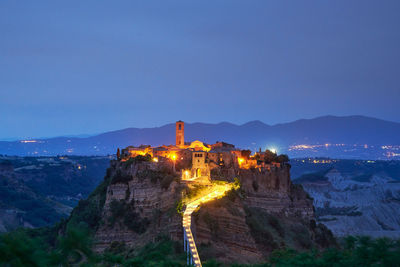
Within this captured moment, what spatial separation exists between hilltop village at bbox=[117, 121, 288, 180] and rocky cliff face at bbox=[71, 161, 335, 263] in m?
1.33

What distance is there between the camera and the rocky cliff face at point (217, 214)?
37469 millimetres

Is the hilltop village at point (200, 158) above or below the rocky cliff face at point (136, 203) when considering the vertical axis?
above

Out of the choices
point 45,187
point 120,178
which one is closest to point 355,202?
point 45,187

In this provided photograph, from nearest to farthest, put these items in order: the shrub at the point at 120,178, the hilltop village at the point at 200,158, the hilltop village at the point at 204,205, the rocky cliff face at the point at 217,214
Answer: the hilltop village at the point at 204,205 < the rocky cliff face at the point at 217,214 < the shrub at the point at 120,178 < the hilltop village at the point at 200,158

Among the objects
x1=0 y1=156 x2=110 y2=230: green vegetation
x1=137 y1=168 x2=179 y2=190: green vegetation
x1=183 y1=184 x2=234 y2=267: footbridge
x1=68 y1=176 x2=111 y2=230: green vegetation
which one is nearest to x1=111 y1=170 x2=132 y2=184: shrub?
x1=137 y1=168 x2=179 y2=190: green vegetation

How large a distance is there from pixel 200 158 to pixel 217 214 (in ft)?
43.2

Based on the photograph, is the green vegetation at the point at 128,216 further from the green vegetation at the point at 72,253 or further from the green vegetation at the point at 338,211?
the green vegetation at the point at 338,211

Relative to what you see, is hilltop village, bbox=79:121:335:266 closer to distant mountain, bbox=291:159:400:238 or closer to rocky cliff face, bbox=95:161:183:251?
rocky cliff face, bbox=95:161:183:251

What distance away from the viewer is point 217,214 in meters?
39.4

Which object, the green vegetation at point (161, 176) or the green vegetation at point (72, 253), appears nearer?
the green vegetation at point (72, 253)

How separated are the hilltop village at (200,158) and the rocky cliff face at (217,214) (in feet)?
4.37

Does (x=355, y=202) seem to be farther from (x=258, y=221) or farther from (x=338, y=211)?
(x=258, y=221)

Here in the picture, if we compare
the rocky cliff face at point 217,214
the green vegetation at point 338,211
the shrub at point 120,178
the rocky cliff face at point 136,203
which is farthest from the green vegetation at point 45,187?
the green vegetation at point 338,211

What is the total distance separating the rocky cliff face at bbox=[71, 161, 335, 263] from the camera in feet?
123
